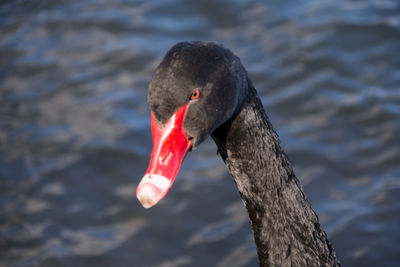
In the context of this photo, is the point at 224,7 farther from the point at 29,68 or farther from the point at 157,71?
the point at 157,71

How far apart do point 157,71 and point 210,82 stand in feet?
0.74

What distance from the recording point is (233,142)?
102 inches

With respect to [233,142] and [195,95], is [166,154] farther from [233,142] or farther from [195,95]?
[233,142]

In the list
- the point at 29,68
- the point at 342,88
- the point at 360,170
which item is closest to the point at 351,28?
the point at 342,88

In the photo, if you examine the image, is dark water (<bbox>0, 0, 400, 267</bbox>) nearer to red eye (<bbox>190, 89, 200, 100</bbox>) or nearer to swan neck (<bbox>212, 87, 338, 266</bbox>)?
swan neck (<bbox>212, 87, 338, 266</bbox>)

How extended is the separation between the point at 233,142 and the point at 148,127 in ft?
8.61

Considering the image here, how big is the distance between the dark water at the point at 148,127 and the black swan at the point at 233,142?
1.37 meters

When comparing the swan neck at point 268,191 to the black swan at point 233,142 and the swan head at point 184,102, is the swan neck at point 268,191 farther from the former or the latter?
the swan head at point 184,102

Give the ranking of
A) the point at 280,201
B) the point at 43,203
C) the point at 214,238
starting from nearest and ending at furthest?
the point at 280,201
the point at 214,238
the point at 43,203

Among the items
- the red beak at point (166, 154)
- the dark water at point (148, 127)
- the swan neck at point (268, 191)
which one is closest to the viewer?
the red beak at point (166, 154)

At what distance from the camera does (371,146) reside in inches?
194

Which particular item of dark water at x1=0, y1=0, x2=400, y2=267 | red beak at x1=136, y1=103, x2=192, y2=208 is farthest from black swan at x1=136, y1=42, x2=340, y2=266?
dark water at x1=0, y1=0, x2=400, y2=267

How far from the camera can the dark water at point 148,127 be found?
4.32m

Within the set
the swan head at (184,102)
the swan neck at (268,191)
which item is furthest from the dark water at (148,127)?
the swan head at (184,102)
